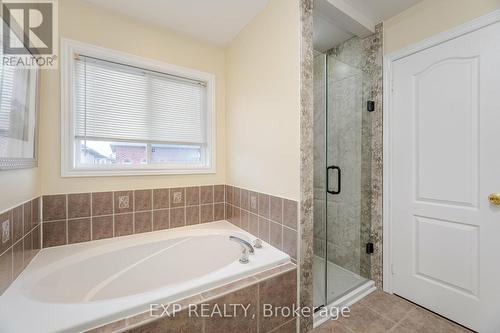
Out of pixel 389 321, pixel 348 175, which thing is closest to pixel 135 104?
pixel 348 175

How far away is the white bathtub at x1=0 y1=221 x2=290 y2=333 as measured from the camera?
0.87m

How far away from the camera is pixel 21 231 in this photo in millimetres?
1156

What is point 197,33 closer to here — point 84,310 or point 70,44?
point 70,44

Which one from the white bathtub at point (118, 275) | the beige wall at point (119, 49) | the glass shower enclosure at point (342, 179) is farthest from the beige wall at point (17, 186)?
the glass shower enclosure at point (342, 179)

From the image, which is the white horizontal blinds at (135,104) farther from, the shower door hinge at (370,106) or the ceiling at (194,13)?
the shower door hinge at (370,106)

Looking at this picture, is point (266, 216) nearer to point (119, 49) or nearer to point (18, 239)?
point (18, 239)

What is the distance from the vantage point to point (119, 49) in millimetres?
1713

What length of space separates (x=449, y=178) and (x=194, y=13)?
2.36 metres

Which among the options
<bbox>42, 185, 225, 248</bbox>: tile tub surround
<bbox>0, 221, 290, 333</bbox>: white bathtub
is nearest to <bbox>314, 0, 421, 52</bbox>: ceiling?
<bbox>42, 185, 225, 248</bbox>: tile tub surround

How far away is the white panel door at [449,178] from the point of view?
1.31 metres

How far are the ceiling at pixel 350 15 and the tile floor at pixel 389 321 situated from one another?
239cm

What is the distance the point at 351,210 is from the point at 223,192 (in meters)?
1.34

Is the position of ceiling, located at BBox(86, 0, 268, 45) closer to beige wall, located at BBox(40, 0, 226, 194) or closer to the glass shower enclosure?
beige wall, located at BBox(40, 0, 226, 194)

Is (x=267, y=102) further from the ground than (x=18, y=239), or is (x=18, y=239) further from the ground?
(x=267, y=102)
